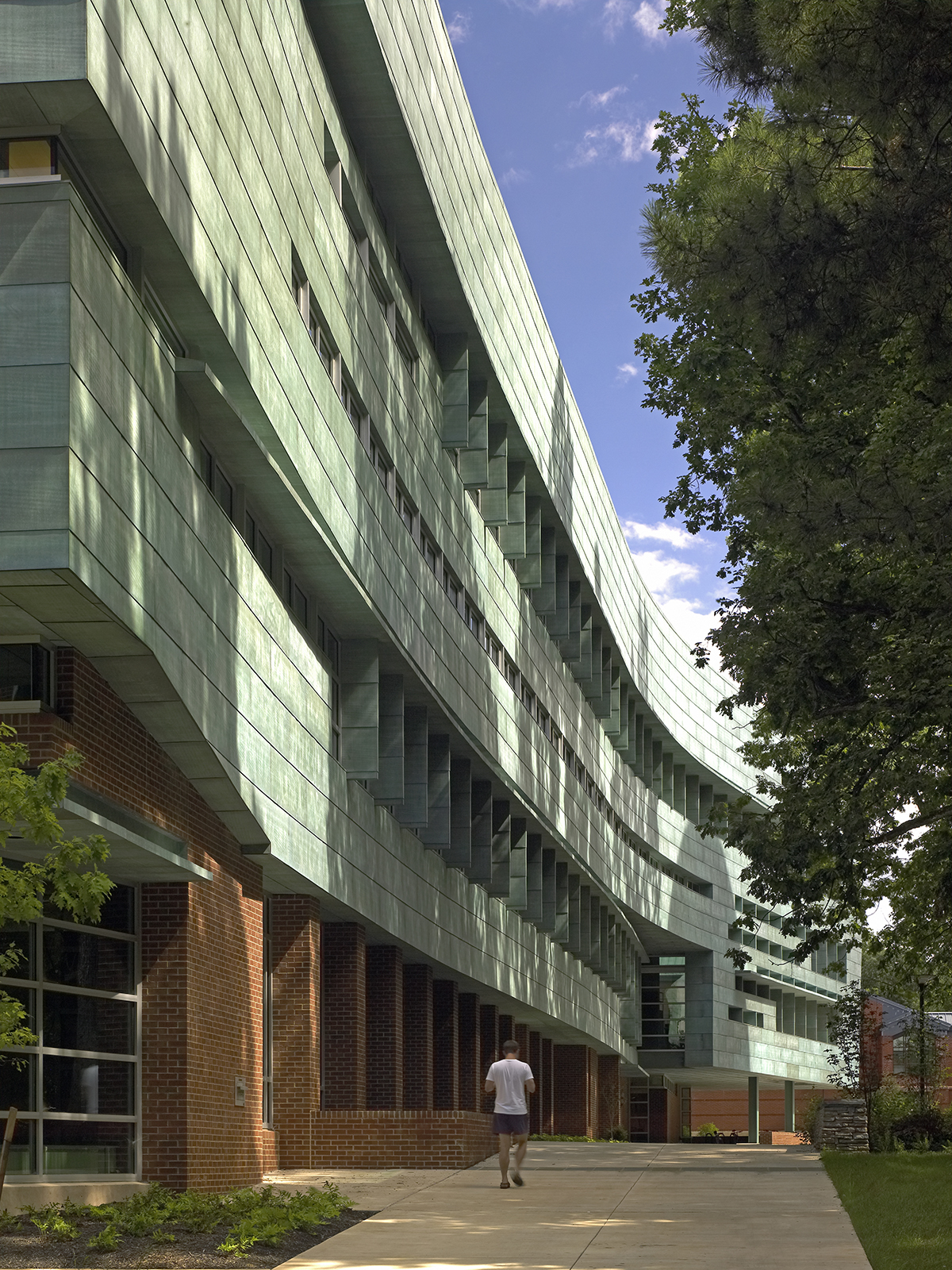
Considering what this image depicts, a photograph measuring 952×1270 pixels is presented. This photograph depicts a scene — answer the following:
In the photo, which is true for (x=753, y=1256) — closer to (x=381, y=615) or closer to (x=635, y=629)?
(x=381, y=615)

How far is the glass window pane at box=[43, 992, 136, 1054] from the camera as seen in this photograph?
15688 millimetres

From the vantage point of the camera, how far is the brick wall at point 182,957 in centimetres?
1528

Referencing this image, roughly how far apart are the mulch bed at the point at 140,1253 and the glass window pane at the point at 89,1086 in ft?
6.21

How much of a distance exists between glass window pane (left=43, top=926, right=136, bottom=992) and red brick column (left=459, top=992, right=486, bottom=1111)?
2119 cm

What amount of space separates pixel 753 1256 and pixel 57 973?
7.07 metres

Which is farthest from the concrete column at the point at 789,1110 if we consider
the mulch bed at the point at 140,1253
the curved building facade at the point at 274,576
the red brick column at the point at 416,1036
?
the mulch bed at the point at 140,1253

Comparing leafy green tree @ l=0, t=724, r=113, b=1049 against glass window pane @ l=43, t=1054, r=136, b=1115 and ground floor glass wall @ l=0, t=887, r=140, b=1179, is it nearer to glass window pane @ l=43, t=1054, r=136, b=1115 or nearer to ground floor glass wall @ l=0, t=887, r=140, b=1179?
ground floor glass wall @ l=0, t=887, r=140, b=1179

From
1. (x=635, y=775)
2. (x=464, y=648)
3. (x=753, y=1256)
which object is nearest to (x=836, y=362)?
(x=753, y=1256)

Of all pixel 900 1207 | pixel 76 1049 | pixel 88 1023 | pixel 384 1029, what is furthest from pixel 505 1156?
pixel 384 1029

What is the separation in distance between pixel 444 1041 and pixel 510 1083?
15944 millimetres

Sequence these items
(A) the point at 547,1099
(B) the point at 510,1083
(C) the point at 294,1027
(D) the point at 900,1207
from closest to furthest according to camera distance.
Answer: (D) the point at 900,1207 → (B) the point at 510,1083 → (C) the point at 294,1027 → (A) the point at 547,1099

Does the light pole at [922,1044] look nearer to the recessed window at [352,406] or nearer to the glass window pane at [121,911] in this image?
the recessed window at [352,406]

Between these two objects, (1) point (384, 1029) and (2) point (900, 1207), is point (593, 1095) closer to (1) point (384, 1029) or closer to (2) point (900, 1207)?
(1) point (384, 1029)

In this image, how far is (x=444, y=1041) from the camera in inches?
1366
